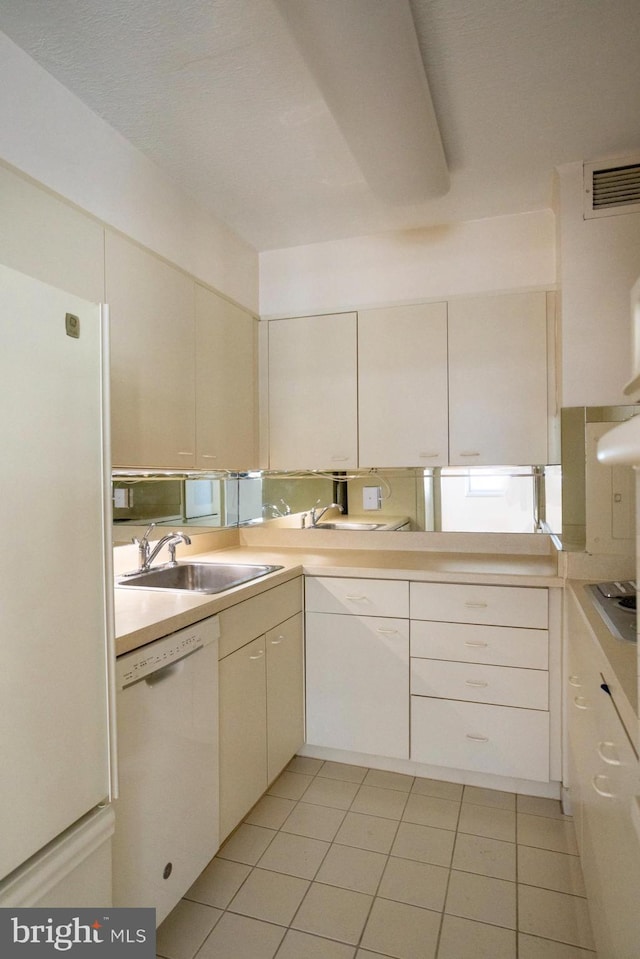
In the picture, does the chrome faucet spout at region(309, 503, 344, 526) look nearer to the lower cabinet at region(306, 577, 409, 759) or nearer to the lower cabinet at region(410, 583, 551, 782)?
the lower cabinet at region(306, 577, 409, 759)

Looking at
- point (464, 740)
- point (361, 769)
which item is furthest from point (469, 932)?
point (361, 769)

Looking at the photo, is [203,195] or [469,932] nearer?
[469,932]

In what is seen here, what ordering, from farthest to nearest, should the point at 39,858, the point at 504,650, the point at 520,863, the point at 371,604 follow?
the point at 371,604 < the point at 504,650 < the point at 520,863 < the point at 39,858

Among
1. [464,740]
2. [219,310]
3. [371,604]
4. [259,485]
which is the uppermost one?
[219,310]

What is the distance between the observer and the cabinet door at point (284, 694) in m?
2.18

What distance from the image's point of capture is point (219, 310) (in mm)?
2627

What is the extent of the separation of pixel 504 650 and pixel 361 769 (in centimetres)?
86

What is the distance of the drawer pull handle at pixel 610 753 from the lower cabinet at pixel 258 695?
3.75ft

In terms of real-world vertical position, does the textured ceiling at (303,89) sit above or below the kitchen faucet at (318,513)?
above

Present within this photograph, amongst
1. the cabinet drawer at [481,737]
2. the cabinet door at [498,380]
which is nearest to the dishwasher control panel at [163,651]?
the cabinet drawer at [481,737]

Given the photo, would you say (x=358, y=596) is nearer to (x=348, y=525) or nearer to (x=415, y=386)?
(x=348, y=525)

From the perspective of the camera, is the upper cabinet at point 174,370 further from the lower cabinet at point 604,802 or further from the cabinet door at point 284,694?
the lower cabinet at point 604,802

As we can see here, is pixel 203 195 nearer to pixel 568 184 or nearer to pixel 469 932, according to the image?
pixel 568 184

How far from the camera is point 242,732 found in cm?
196
